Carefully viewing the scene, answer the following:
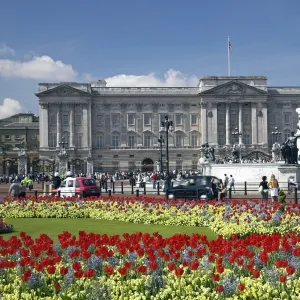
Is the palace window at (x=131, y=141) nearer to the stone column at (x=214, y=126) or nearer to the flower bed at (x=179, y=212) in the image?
the stone column at (x=214, y=126)

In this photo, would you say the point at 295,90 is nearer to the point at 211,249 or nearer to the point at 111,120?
the point at 111,120

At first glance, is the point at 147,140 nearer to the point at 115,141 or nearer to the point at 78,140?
the point at 115,141

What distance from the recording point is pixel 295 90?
99125 mm

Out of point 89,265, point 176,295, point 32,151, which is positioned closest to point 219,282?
point 176,295

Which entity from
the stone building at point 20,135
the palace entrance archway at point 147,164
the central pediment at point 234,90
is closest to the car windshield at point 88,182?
the palace entrance archway at point 147,164

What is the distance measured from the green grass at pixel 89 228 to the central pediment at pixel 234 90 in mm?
78296

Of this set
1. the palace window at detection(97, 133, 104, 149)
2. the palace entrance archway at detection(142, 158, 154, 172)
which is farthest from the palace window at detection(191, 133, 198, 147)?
the palace window at detection(97, 133, 104, 149)

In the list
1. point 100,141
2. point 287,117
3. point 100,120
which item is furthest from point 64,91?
point 287,117

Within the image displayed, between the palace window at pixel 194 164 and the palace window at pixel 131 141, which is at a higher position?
the palace window at pixel 131 141

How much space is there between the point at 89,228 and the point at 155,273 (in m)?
9.44

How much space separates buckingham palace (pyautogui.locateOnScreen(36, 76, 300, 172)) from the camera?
9600 cm

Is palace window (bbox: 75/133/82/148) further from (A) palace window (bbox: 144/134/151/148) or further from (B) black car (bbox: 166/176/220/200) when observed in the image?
(B) black car (bbox: 166/176/220/200)

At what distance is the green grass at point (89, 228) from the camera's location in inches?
630

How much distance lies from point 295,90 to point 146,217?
8547 centimetres
